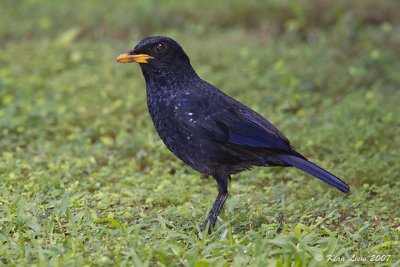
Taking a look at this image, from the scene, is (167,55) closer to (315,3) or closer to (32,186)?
(32,186)

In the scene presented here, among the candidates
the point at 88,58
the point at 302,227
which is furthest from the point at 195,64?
the point at 302,227

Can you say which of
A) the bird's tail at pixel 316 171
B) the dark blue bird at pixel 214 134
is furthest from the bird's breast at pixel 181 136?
the bird's tail at pixel 316 171

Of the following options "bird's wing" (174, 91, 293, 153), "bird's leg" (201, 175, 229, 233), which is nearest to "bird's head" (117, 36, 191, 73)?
"bird's wing" (174, 91, 293, 153)

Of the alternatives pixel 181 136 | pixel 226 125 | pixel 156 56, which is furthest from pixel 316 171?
pixel 156 56

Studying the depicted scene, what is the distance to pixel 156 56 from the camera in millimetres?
5809

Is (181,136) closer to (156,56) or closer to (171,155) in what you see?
(156,56)

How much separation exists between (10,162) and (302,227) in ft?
9.72

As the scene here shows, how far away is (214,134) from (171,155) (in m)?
2.06

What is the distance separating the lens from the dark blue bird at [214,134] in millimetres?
5480

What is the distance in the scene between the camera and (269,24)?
1181 cm

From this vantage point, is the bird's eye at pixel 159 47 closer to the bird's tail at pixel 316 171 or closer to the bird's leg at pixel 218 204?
the bird's leg at pixel 218 204

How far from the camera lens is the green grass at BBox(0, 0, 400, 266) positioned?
479cm

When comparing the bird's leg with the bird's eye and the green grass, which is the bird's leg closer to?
the green grass

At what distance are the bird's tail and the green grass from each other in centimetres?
36
